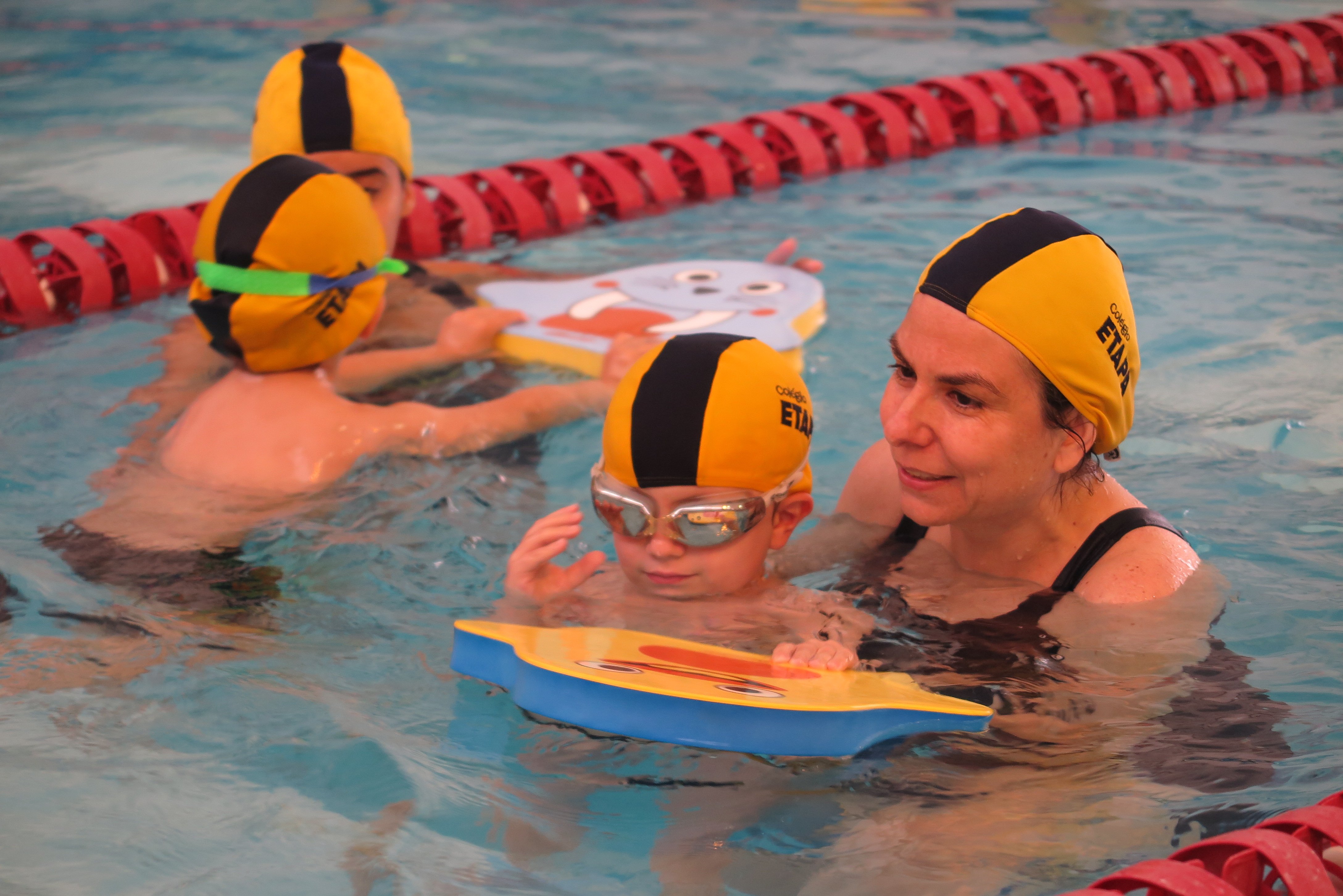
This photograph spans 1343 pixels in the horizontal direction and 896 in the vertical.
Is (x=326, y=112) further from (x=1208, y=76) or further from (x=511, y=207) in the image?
(x=1208, y=76)

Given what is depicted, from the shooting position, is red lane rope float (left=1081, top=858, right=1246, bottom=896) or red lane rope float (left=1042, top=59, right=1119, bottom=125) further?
red lane rope float (left=1042, top=59, right=1119, bottom=125)

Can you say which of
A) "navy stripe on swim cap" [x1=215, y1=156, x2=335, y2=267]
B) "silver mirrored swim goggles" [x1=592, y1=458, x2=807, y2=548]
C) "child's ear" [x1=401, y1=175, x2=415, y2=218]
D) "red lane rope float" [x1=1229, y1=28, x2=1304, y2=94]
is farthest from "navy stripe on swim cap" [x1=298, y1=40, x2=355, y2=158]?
"red lane rope float" [x1=1229, y1=28, x2=1304, y2=94]

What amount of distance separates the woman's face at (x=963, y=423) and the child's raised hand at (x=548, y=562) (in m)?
0.84

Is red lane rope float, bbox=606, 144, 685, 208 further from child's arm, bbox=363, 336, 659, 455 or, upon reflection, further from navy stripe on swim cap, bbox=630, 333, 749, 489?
navy stripe on swim cap, bbox=630, 333, 749, 489

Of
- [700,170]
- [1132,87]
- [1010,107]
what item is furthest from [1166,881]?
[1132,87]

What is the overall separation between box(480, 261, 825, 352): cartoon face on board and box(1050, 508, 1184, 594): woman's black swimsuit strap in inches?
84.2

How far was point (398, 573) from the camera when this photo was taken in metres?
3.55

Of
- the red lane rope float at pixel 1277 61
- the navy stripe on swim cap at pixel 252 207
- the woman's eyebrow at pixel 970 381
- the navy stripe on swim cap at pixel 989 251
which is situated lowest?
the woman's eyebrow at pixel 970 381

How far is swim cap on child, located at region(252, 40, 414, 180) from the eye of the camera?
487cm

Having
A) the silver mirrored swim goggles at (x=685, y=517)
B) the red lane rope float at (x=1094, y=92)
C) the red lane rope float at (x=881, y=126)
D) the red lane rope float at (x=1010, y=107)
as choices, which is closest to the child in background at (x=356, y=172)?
the silver mirrored swim goggles at (x=685, y=517)

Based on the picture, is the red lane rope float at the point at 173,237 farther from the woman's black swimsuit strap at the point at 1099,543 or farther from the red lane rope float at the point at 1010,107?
the red lane rope float at the point at 1010,107

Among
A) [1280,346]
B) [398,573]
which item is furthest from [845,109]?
[398,573]

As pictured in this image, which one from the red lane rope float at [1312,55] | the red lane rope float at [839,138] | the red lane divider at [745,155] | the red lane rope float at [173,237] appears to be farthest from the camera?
the red lane rope float at [1312,55]

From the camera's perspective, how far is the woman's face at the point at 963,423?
2.53m
